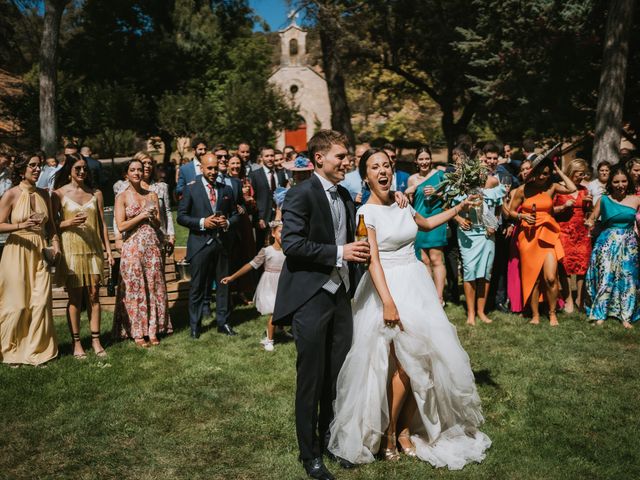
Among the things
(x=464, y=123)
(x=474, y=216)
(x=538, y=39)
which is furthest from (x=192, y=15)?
(x=474, y=216)

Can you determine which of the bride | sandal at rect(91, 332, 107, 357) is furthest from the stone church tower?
the bride

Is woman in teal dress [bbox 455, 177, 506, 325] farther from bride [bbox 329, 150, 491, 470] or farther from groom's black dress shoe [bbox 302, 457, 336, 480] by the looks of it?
groom's black dress shoe [bbox 302, 457, 336, 480]

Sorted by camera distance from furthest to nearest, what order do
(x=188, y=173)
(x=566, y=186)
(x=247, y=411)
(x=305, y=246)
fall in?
1. (x=188, y=173)
2. (x=566, y=186)
3. (x=247, y=411)
4. (x=305, y=246)

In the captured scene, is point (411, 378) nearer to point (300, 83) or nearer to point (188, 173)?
point (188, 173)

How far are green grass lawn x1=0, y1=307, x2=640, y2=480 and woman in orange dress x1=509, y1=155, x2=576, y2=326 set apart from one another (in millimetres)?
584

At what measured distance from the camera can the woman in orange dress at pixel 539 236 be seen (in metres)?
7.68

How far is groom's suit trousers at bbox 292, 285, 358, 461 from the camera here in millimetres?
3939

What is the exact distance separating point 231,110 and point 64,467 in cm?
2572

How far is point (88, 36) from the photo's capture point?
31.6m

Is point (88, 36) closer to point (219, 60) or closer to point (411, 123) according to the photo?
point (219, 60)

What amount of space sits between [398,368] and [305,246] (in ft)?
3.93

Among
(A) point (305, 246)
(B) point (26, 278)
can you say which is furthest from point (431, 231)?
(B) point (26, 278)

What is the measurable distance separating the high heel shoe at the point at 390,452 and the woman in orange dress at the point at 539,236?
4152 millimetres

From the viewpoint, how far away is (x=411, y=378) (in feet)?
13.6
